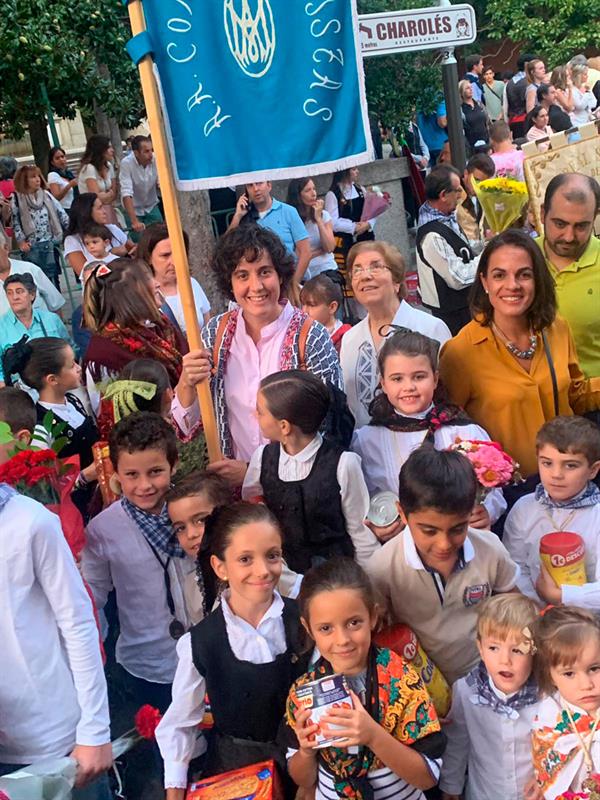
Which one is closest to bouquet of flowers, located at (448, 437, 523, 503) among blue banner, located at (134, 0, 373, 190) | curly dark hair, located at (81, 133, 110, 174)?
blue banner, located at (134, 0, 373, 190)

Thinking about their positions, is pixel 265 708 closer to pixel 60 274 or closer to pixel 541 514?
pixel 541 514

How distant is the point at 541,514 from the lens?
3.54m

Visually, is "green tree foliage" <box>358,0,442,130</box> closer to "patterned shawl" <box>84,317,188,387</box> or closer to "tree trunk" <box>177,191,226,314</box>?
"tree trunk" <box>177,191,226,314</box>

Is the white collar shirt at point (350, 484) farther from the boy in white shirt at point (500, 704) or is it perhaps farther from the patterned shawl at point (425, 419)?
the boy in white shirt at point (500, 704)

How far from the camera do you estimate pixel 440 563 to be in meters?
3.05

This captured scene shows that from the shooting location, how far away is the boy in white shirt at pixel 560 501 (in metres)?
3.46

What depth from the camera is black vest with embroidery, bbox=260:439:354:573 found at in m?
3.47

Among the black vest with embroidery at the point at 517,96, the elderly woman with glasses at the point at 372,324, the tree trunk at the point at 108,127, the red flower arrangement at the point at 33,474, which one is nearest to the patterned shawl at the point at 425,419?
the elderly woman with glasses at the point at 372,324

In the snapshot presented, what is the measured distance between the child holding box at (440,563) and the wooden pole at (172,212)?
2.91 ft

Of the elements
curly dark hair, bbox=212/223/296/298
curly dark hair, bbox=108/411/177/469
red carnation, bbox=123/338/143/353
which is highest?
curly dark hair, bbox=212/223/296/298

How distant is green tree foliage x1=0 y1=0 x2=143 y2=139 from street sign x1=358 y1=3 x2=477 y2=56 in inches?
85.7

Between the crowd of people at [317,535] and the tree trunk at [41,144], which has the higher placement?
the tree trunk at [41,144]

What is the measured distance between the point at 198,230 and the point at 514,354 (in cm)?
433

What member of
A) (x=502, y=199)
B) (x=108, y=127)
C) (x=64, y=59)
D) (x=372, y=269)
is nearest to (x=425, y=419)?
(x=372, y=269)
